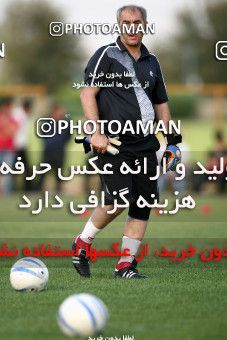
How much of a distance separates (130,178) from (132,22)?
1.36 m

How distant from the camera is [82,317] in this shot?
6.18 m

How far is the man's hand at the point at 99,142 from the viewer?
28.7 ft

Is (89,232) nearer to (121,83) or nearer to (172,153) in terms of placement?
(172,153)

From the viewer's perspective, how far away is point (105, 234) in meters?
14.5

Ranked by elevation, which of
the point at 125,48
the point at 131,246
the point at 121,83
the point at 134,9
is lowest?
the point at 131,246

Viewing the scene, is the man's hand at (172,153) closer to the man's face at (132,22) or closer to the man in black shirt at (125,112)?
the man in black shirt at (125,112)

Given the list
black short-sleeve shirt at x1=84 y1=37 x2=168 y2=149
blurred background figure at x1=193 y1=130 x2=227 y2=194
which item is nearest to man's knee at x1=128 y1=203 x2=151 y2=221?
black short-sleeve shirt at x1=84 y1=37 x2=168 y2=149

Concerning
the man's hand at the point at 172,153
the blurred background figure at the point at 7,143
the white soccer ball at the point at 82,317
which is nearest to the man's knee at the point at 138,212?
the man's hand at the point at 172,153

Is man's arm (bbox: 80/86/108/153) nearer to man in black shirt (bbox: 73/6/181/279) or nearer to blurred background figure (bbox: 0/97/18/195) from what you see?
man in black shirt (bbox: 73/6/181/279)

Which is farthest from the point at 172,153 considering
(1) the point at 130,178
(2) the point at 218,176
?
(2) the point at 218,176

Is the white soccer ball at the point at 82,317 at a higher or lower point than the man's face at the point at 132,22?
lower

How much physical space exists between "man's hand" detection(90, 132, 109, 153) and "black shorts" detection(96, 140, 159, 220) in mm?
162

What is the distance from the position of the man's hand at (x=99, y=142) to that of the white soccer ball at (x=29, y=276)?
1234 mm

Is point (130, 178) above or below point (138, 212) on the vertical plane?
above
